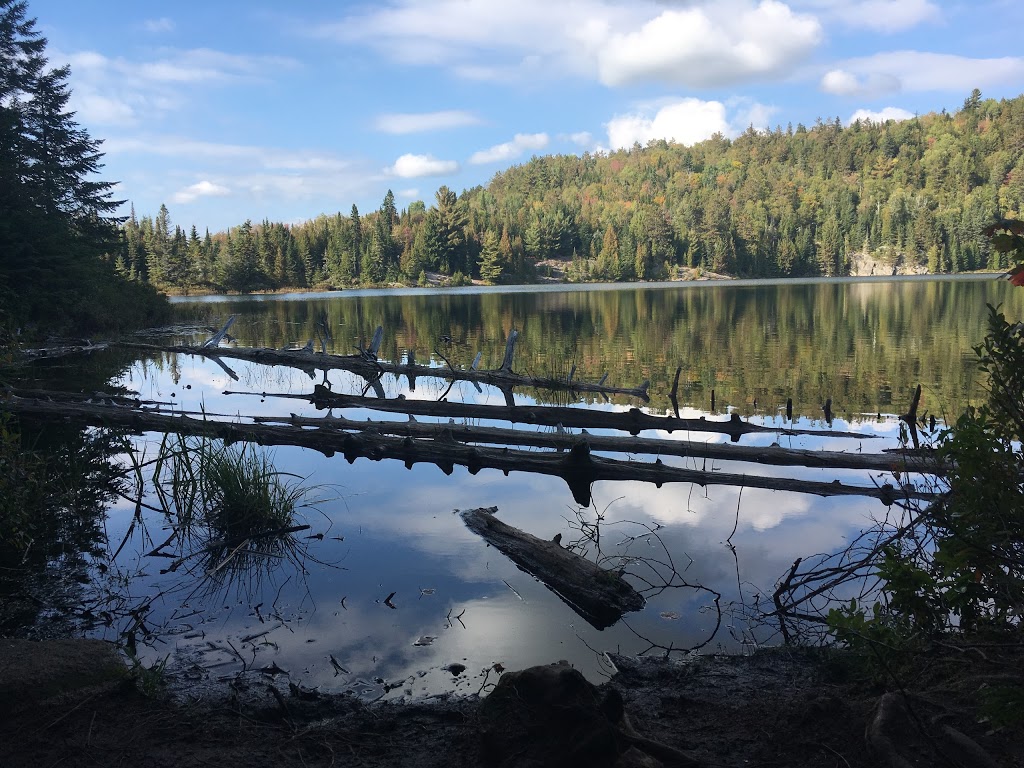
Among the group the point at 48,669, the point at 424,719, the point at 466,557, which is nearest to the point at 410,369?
the point at 466,557

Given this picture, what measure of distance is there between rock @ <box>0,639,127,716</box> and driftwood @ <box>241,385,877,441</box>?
8151 mm

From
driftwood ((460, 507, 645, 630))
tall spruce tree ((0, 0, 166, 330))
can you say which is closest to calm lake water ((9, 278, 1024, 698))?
driftwood ((460, 507, 645, 630))

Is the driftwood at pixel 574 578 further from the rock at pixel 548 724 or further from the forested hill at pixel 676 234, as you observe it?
the forested hill at pixel 676 234

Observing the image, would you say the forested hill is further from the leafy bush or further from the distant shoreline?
the leafy bush

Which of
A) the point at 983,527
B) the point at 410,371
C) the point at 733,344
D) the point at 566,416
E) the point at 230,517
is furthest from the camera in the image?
the point at 733,344

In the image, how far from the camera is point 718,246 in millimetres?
141625

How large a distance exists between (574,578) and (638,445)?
15.0 feet

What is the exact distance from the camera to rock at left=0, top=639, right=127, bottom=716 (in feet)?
13.4

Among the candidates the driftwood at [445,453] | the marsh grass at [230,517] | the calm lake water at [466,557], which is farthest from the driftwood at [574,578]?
the marsh grass at [230,517]

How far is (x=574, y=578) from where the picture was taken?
6492 mm

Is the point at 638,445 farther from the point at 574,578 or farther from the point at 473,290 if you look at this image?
the point at 473,290

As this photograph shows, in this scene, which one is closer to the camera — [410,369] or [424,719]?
[424,719]

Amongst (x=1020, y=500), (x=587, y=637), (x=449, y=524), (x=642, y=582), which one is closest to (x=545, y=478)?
(x=449, y=524)

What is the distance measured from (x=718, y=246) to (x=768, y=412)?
441 ft
